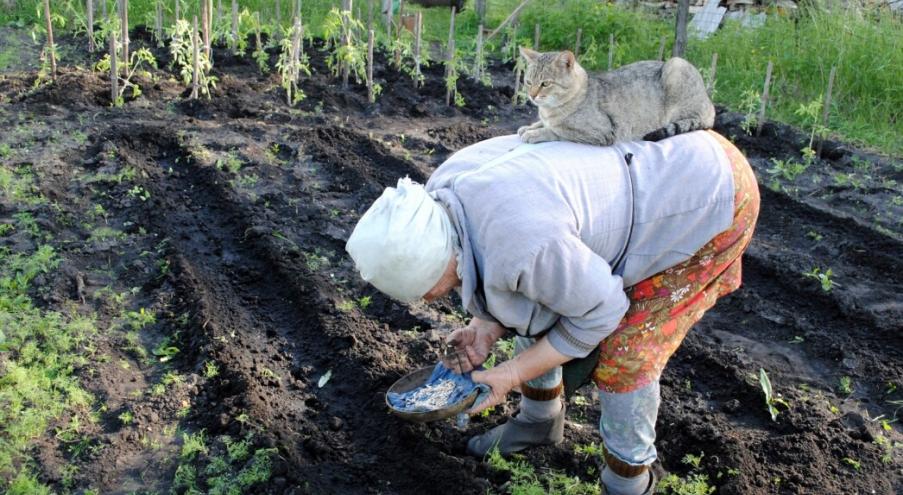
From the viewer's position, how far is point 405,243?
7.47 feet

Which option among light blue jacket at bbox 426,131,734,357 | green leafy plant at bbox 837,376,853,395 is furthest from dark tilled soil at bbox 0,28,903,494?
light blue jacket at bbox 426,131,734,357

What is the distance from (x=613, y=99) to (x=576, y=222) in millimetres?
1579

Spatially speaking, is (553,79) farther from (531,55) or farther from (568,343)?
(568,343)

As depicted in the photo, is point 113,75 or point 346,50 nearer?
point 113,75

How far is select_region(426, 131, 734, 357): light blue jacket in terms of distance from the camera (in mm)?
2277

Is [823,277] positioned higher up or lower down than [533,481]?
higher up

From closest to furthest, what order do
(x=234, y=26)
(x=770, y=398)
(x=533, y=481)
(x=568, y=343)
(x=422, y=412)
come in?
(x=568, y=343)
(x=422, y=412)
(x=533, y=481)
(x=770, y=398)
(x=234, y=26)

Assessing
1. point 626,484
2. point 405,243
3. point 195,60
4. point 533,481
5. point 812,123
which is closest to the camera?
point 405,243

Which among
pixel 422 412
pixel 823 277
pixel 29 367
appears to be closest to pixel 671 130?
pixel 422 412

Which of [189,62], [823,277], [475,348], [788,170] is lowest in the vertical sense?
[823,277]

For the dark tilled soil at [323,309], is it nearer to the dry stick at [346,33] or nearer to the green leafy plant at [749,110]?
the green leafy plant at [749,110]

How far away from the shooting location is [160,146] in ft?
20.2

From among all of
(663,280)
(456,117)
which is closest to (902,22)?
(456,117)

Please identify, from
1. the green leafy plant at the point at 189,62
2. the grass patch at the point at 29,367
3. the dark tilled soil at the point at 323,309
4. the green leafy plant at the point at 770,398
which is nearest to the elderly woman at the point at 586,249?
the dark tilled soil at the point at 323,309
